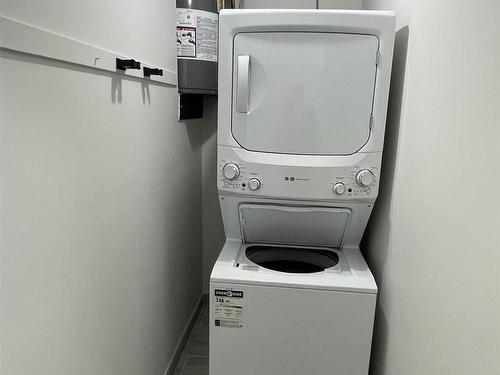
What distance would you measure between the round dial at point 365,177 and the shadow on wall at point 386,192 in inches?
3.6

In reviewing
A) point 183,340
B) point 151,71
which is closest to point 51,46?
point 151,71

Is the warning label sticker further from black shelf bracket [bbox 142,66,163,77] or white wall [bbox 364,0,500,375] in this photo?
white wall [bbox 364,0,500,375]

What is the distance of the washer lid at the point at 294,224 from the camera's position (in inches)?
62.1

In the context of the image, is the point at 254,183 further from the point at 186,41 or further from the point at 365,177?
the point at 186,41

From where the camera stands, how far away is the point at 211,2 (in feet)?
5.88

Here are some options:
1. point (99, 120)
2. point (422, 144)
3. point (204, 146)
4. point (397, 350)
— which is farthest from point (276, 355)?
point (204, 146)

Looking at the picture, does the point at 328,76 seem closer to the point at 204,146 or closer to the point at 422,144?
the point at 422,144

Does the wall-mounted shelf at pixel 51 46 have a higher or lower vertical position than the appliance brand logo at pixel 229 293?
higher

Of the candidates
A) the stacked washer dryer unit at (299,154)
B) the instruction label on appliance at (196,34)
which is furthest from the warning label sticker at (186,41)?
the stacked washer dryer unit at (299,154)

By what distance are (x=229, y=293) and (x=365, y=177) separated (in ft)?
2.23

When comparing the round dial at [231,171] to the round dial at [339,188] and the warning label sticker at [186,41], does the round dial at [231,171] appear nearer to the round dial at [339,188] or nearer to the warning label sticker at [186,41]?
the round dial at [339,188]

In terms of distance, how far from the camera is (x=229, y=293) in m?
1.42

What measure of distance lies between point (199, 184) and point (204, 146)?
0.25 m

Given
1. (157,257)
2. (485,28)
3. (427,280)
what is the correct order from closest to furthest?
(485,28), (427,280), (157,257)
